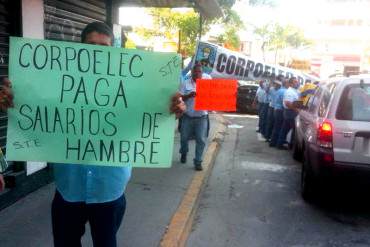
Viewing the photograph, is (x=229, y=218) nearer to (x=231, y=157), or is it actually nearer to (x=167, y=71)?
(x=167, y=71)

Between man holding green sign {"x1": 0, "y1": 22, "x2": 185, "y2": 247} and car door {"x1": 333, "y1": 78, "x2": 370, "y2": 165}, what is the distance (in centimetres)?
Answer: 316

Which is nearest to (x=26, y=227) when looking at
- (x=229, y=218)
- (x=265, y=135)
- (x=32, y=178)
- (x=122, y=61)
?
(x=32, y=178)

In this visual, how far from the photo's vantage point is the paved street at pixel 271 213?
4.88 m

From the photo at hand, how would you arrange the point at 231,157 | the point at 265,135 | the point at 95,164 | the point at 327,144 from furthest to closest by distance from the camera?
the point at 265,135 < the point at 231,157 < the point at 327,144 < the point at 95,164

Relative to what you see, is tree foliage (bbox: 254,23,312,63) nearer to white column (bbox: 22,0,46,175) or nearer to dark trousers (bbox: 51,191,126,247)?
white column (bbox: 22,0,46,175)

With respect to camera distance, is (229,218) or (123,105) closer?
(123,105)

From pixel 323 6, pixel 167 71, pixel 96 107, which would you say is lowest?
pixel 96 107

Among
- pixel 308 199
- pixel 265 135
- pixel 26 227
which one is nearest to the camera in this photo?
pixel 26 227

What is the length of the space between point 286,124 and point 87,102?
8.47 m

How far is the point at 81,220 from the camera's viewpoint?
2.68m

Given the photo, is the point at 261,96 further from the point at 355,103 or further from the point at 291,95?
the point at 355,103

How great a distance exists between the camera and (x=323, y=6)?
71875 mm

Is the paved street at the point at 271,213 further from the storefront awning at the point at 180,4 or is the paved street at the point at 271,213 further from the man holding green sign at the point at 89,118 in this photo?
the storefront awning at the point at 180,4

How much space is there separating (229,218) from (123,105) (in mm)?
3088
